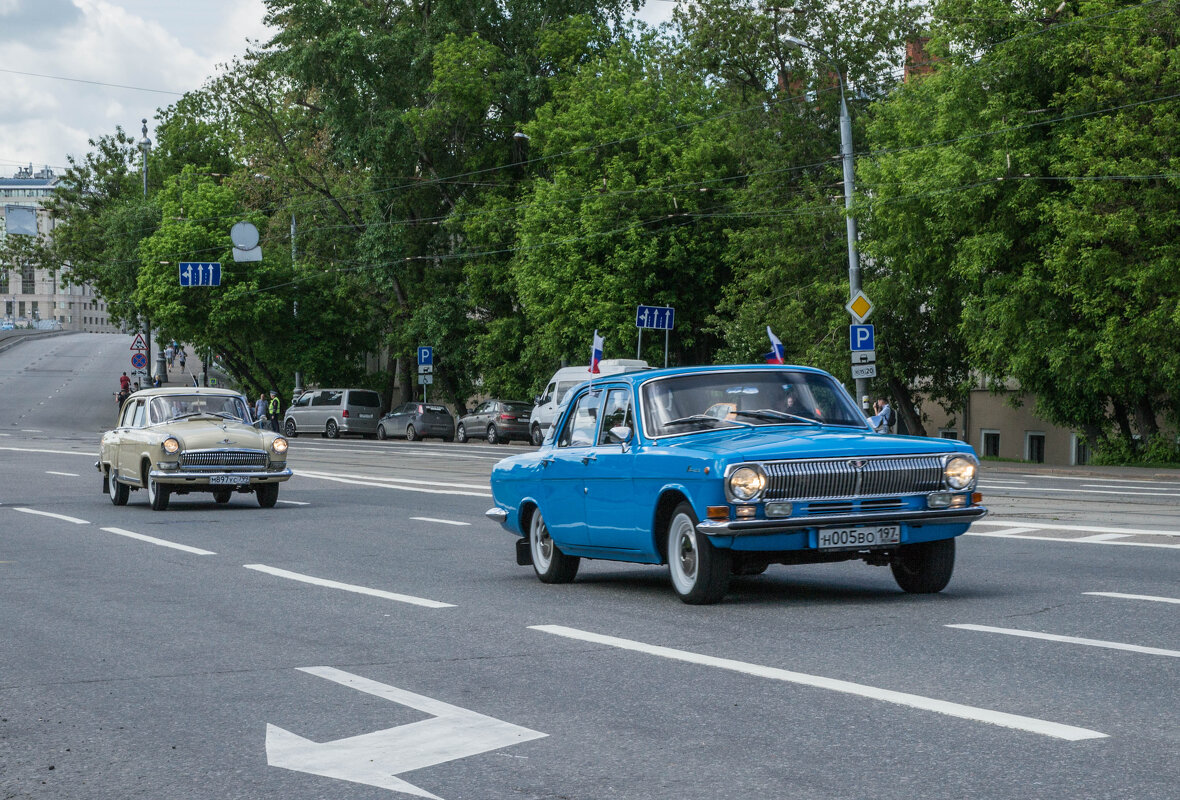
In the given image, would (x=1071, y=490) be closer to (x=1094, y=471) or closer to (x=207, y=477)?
(x=1094, y=471)

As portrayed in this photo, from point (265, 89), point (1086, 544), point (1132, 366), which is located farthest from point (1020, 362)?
point (265, 89)

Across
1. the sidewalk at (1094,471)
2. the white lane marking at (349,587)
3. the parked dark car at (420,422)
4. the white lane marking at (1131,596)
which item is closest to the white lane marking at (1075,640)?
the white lane marking at (1131,596)

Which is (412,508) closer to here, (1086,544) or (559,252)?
(1086,544)

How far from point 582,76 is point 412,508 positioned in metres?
34.3

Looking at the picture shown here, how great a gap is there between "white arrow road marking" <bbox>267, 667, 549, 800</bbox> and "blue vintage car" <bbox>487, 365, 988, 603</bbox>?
3480 mm

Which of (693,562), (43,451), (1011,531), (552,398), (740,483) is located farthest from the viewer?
(552,398)

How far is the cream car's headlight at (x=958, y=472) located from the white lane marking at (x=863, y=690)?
105 inches

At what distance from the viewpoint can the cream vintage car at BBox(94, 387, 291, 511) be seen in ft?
70.4

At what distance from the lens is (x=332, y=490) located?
26.1 meters

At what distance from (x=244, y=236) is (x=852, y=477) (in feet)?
176

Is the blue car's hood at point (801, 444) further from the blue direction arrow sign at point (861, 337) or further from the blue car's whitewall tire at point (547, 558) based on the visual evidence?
the blue direction arrow sign at point (861, 337)

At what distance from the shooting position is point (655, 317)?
156 feet

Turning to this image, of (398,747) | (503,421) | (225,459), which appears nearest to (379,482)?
(225,459)

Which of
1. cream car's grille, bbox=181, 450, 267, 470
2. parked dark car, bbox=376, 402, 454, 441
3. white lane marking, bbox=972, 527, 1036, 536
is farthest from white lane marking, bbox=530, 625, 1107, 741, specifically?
parked dark car, bbox=376, 402, 454, 441
